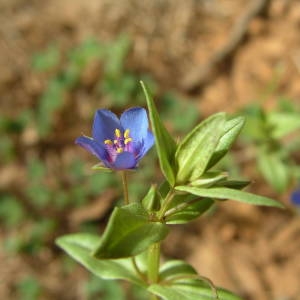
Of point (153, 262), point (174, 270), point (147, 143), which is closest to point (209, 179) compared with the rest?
point (147, 143)

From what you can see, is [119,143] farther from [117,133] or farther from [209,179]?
[209,179]

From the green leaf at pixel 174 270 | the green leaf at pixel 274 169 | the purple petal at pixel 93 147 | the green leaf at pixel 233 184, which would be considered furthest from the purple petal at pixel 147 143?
the green leaf at pixel 274 169

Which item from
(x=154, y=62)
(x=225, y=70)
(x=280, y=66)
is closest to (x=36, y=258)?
(x=154, y=62)

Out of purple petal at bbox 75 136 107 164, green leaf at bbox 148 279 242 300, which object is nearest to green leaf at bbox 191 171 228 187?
purple petal at bbox 75 136 107 164

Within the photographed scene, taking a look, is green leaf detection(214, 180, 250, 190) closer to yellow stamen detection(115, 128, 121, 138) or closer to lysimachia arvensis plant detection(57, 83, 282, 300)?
lysimachia arvensis plant detection(57, 83, 282, 300)

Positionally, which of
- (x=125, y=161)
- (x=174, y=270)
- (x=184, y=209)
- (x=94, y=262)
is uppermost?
(x=125, y=161)

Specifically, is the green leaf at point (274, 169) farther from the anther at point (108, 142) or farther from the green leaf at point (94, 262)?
the anther at point (108, 142)

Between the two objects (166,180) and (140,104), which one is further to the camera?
(140,104)
